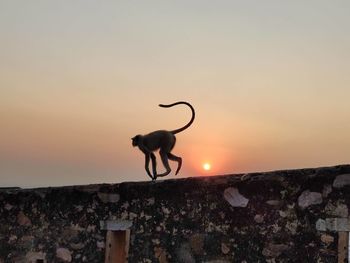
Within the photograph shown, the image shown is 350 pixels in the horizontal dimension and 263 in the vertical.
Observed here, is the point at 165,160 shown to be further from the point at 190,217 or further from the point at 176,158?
the point at 190,217

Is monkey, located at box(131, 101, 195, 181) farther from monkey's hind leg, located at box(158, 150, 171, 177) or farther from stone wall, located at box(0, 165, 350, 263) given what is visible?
stone wall, located at box(0, 165, 350, 263)

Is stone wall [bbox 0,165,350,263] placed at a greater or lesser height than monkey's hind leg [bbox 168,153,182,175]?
lesser

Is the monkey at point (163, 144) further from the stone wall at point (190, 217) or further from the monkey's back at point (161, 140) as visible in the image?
the stone wall at point (190, 217)

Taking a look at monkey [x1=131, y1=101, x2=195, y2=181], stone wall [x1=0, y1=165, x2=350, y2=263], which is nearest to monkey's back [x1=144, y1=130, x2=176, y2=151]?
monkey [x1=131, y1=101, x2=195, y2=181]

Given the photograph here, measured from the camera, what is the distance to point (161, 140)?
8.88 meters

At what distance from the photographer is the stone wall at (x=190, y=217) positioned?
5.85 meters

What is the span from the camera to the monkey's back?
8.87 meters

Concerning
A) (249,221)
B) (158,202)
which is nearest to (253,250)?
(249,221)

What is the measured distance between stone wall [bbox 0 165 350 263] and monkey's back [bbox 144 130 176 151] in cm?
167

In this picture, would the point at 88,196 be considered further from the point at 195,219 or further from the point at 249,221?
the point at 249,221

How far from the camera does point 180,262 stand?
6.62 m

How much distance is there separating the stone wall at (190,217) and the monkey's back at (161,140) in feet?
5.48

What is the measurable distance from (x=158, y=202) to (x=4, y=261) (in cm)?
255

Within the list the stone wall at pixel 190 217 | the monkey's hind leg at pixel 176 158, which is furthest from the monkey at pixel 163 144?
the stone wall at pixel 190 217
